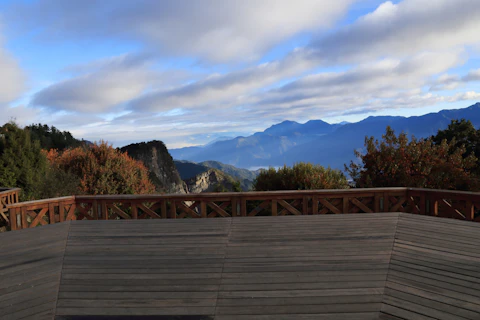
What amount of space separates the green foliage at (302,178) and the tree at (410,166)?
37.9 inches

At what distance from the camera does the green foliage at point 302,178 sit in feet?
36.9

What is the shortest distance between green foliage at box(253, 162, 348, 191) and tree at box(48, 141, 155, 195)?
5.28m

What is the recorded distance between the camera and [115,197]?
662 centimetres

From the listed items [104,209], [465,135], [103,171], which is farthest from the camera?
[465,135]

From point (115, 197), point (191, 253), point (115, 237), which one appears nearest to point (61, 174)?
point (115, 197)

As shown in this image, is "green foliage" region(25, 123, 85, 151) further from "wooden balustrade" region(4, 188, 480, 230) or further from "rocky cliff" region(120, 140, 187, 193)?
"wooden balustrade" region(4, 188, 480, 230)

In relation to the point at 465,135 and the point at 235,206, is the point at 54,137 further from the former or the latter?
the point at 465,135

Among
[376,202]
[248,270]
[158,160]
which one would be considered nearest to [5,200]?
[248,270]

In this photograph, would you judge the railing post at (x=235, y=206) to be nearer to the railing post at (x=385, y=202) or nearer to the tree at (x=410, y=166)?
the railing post at (x=385, y=202)

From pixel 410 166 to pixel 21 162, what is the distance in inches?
518

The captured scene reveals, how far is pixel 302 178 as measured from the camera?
37.8 feet

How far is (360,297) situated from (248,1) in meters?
8.29

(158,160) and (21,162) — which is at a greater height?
(21,162)

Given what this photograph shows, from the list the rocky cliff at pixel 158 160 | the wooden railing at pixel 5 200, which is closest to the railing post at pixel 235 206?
the wooden railing at pixel 5 200
